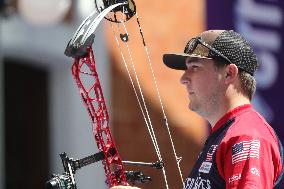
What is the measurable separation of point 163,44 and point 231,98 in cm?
585

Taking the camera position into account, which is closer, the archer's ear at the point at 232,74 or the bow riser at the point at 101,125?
the archer's ear at the point at 232,74

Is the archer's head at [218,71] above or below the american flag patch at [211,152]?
above

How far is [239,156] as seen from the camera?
312 cm

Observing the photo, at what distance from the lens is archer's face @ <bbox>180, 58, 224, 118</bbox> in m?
3.42

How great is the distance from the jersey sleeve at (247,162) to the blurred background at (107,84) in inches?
205

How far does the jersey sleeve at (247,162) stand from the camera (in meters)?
3.07

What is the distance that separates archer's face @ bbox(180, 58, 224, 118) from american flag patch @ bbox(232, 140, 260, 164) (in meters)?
0.32

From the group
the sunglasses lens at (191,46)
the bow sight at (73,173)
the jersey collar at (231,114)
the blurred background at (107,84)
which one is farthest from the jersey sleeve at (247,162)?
the blurred background at (107,84)

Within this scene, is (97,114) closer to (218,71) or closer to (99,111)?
(99,111)

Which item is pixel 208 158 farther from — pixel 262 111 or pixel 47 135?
pixel 47 135

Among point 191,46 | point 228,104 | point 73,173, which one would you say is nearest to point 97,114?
point 73,173

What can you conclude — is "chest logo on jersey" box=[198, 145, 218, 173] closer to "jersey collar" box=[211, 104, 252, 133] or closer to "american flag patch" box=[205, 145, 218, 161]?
"american flag patch" box=[205, 145, 218, 161]

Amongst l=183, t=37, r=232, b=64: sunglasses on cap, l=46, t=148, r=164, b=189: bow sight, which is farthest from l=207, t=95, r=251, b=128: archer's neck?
l=46, t=148, r=164, b=189: bow sight

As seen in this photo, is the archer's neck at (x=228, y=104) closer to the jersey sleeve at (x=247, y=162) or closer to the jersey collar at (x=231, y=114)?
the jersey collar at (x=231, y=114)
